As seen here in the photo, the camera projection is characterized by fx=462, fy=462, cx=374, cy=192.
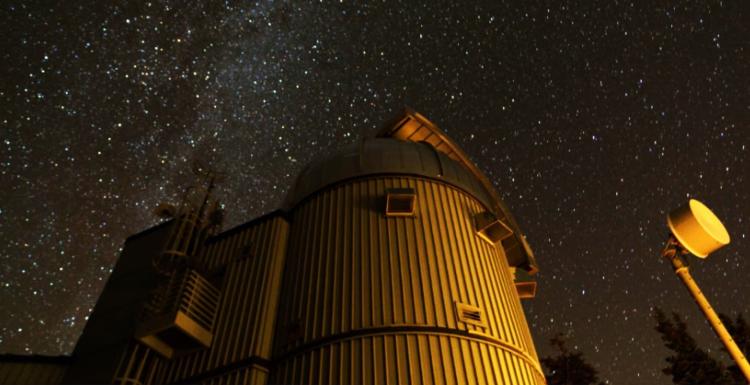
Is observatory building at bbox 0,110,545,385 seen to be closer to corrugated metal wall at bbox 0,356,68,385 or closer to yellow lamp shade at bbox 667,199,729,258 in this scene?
corrugated metal wall at bbox 0,356,68,385

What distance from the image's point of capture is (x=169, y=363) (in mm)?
12320

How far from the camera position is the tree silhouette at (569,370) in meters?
28.2

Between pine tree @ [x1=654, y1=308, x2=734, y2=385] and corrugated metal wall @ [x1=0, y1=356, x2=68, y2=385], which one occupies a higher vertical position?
pine tree @ [x1=654, y1=308, x2=734, y2=385]

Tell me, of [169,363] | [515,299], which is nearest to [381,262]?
[515,299]

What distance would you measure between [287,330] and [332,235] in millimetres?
2869

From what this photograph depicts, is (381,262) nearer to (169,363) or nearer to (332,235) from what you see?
(332,235)

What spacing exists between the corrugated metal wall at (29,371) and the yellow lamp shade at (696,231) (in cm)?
1559

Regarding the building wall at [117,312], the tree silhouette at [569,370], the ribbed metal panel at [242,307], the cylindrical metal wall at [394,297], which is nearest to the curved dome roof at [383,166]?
the cylindrical metal wall at [394,297]

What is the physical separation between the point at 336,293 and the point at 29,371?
376 inches

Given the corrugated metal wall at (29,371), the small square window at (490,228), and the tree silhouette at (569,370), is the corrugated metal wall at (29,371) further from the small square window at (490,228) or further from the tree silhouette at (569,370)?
the tree silhouette at (569,370)

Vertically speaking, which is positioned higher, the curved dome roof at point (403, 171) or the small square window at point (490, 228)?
the curved dome roof at point (403, 171)

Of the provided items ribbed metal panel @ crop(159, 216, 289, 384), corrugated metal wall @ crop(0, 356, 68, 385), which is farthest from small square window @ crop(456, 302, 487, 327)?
corrugated metal wall @ crop(0, 356, 68, 385)

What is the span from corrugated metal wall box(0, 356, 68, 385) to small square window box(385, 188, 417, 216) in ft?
34.6

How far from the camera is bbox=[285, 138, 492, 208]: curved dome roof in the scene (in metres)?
14.4
